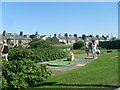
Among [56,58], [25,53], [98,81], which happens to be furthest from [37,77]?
[56,58]

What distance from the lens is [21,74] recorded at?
30.6 feet

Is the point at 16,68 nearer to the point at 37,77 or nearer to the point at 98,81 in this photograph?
the point at 37,77

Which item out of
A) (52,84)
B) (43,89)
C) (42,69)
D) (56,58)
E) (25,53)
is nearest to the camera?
(43,89)

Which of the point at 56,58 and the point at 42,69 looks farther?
the point at 56,58

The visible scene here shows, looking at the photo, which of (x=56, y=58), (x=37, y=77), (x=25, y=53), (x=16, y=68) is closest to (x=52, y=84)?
(x=37, y=77)

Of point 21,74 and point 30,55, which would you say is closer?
point 21,74

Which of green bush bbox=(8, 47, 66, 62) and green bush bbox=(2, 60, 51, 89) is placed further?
green bush bbox=(8, 47, 66, 62)

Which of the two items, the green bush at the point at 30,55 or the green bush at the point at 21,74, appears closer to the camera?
the green bush at the point at 21,74

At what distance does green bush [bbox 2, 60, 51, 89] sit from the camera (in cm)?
904

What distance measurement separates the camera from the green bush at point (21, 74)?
904 centimetres

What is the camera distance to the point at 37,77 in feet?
32.0

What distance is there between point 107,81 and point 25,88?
105 inches

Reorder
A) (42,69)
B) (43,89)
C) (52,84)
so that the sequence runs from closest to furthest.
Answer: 1. (43,89)
2. (52,84)
3. (42,69)

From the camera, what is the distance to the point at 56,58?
21.5 meters
